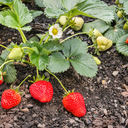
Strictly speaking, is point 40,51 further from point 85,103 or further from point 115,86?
point 115,86

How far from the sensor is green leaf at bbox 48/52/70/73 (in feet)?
3.70

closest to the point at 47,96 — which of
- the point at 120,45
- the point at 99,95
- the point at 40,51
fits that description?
the point at 40,51

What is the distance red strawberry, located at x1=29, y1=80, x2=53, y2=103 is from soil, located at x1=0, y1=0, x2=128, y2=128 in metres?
0.07

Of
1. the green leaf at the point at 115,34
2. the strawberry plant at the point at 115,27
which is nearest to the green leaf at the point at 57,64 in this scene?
the strawberry plant at the point at 115,27

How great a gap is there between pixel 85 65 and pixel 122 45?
0.50 m

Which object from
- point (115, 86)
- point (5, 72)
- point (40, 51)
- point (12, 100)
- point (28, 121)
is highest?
point (40, 51)

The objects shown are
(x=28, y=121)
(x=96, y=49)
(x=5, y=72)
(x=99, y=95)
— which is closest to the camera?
(x=28, y=121)

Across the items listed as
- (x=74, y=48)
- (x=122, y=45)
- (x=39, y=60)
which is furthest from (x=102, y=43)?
(x=39, y=60)

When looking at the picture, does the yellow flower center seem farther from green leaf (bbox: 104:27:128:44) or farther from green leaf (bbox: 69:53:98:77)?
green leaf (bbox: 104:27:128:44)

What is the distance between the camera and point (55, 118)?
1087mm

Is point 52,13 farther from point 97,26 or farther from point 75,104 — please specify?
point 97,26

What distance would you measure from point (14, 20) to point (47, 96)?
53 cm

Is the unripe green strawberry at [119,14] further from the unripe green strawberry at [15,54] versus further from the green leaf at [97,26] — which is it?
the unripe green strawberry at [15,54]

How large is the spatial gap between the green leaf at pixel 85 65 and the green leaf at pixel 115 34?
1.65 feet
